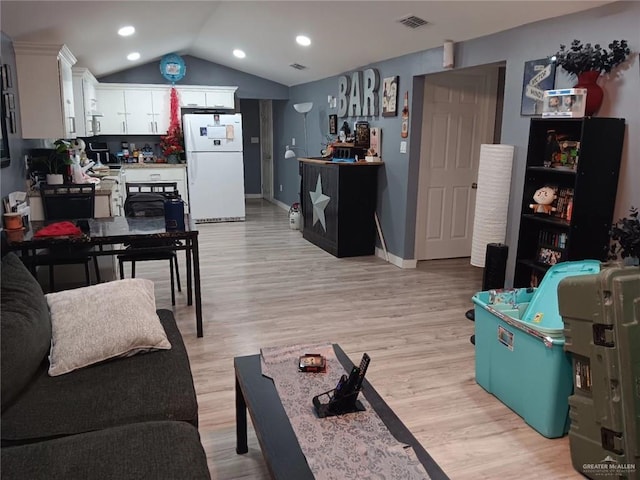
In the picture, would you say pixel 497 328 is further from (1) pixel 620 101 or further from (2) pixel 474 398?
(1) pixel 620 101

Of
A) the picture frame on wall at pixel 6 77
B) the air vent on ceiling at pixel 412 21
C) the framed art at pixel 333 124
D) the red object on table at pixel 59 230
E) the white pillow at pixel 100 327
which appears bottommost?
the white pillow at pixel 100 327

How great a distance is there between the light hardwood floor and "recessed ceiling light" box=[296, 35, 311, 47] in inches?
96.7

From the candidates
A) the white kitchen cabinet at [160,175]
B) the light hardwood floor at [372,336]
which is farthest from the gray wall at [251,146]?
the light hardwood floor at [372,336]

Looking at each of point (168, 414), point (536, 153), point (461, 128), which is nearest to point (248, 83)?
point (461, 128)

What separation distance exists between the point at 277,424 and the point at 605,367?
1335mm

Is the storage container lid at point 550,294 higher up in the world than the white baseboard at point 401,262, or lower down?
higher up

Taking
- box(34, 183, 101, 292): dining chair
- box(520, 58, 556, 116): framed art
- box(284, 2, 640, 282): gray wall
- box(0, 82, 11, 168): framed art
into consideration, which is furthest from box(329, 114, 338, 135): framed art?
box(0, 82, 11, 168): framed art

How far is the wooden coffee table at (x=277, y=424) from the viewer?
4.98 feet

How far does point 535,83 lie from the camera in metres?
3.62

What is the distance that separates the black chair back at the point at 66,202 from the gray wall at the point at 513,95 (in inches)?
121

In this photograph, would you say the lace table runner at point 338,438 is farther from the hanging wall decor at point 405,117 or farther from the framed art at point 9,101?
the hanging wall decor at point 405,117

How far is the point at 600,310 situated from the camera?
198 cm

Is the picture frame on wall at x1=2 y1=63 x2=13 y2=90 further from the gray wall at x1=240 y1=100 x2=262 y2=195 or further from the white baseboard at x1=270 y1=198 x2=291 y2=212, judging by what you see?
the gray wall at x1=240 y1=100 x2=262 y2=195

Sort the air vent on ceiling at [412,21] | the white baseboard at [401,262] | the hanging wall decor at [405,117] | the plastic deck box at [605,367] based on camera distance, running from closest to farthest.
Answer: the plastic deck box at [605,367] < the air vent on ceiling at [412,21] < the hanging wall decor at [405,117] < the white baseboard at [401,262]
